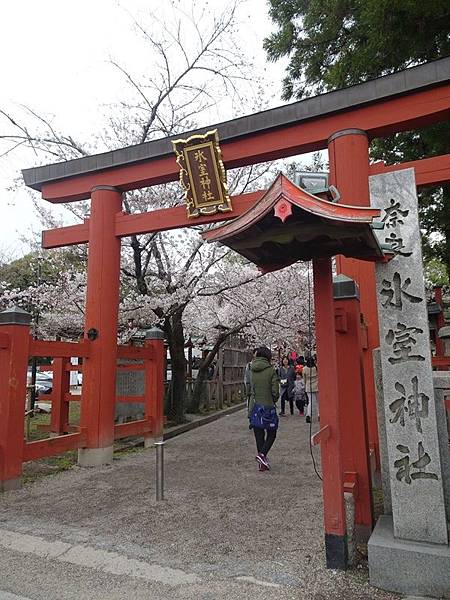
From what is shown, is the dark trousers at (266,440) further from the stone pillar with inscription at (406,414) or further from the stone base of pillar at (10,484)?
the stone base of pillar at (10,484)

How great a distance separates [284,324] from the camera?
16.8 meters

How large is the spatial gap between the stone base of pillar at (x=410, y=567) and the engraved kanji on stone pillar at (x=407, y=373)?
134 mm

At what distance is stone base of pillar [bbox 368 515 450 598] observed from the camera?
2982 mm

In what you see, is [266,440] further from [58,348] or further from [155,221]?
[155,221]

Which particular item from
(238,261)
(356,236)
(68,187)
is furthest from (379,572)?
(238,261)

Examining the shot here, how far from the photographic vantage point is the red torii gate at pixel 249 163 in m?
6.07


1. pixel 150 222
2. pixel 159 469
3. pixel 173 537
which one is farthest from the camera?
pixel 150 222

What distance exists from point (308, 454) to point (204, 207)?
15.7 ft

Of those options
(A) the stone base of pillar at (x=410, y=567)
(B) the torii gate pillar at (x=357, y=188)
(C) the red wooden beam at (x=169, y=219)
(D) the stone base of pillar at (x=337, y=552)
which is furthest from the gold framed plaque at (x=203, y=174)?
(A) the stone base of pillar at (x=410, y=567)

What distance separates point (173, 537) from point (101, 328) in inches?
170

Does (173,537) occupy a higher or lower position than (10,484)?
lower

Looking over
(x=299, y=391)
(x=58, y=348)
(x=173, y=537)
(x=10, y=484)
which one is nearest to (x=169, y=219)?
(x=58, y=348)

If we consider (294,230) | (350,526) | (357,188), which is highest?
(357,188)

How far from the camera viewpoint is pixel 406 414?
11.3 ft
